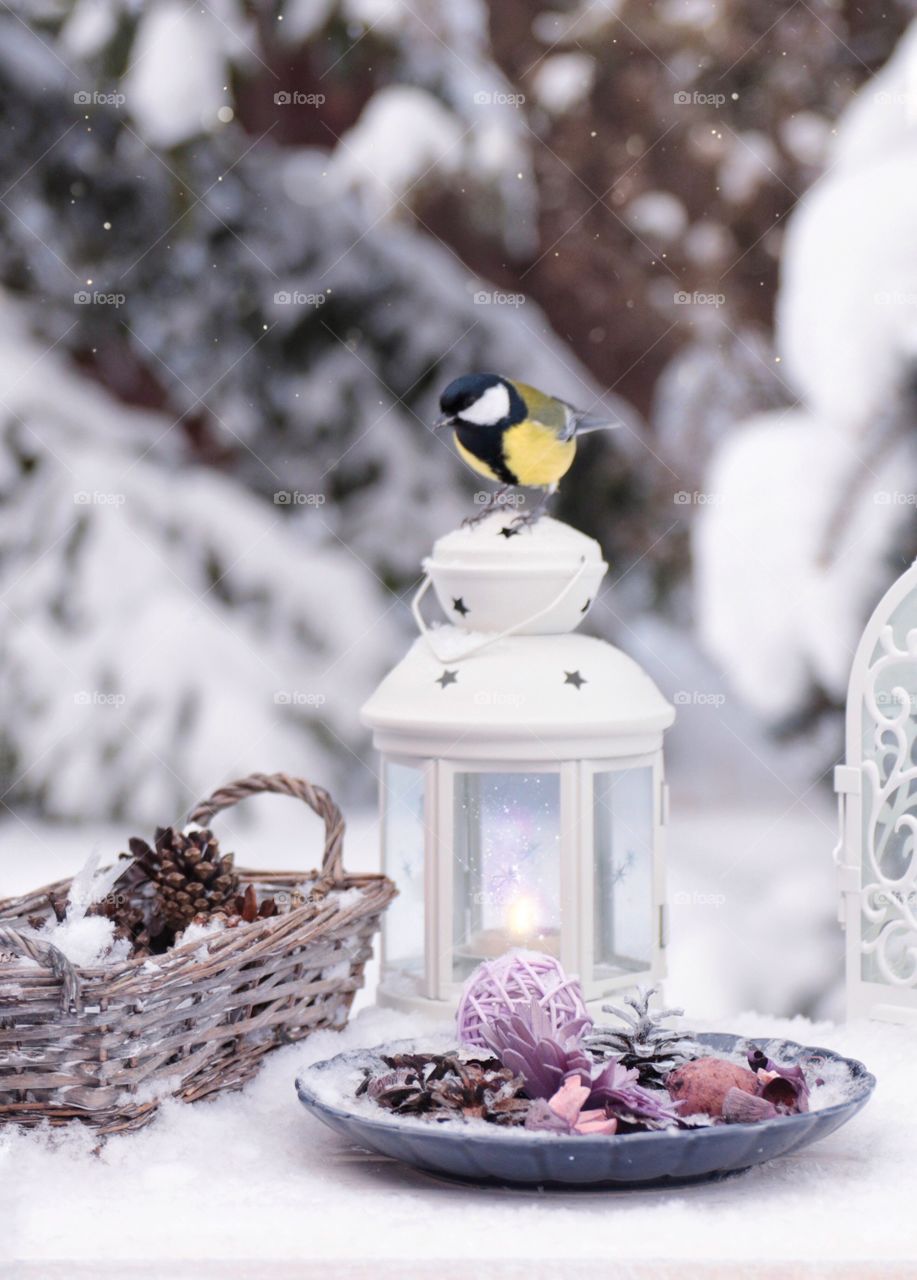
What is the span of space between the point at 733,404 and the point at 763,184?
406 mm

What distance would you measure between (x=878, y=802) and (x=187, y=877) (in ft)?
1.79

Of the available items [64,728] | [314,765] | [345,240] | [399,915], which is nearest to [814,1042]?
[399,915]

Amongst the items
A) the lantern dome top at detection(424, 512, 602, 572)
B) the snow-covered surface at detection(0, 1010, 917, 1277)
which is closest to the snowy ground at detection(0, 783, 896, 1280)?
the snow-covered surface at detection(0, 1010, 917, 1277)

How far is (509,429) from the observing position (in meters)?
1.33

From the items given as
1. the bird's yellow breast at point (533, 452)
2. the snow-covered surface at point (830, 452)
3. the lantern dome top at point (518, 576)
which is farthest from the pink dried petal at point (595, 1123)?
the snow-covered surface at point (830, 452)

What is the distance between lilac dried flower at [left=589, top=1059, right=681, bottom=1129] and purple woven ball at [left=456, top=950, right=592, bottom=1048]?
0.09 meters

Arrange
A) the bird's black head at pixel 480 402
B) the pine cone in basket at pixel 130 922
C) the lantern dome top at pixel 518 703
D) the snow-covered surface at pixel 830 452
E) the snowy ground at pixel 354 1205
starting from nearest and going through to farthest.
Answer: the snowy ground at pixel 354 1205, the pine cone in basket at pixel 130 922, the lantern dome top at pixel 518 703, the bird's black head at pixel 480 402, the snow-covered surface at pixel 830 452

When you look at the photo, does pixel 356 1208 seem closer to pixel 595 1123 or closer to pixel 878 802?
pixel 595 1123

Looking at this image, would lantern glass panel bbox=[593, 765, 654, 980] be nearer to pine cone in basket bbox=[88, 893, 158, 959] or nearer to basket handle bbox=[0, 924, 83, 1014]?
pine cone in basket bbox=[88, 893, 158, 959]

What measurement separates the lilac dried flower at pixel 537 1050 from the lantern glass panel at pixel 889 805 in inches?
15.3

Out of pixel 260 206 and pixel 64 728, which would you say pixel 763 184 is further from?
pixel 64 728

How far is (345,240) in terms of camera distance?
2859 mm

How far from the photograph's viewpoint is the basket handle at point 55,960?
2.93ft

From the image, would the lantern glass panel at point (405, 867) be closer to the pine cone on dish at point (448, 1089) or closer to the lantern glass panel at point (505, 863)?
the lantern glass panel at point (505, 863)
